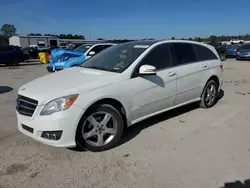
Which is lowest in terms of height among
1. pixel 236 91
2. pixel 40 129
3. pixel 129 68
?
pixel 236 91

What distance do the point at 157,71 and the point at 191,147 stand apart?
1.40 meters

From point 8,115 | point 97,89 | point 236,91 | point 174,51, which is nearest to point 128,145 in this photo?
point 97,89

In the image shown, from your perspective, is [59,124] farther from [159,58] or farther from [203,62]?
[203,62]

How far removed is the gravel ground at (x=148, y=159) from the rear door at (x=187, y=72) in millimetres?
563

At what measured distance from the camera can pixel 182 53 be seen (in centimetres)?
484

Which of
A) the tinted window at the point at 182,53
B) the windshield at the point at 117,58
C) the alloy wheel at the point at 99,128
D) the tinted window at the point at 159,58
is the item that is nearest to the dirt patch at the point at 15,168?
the alloy wheel at the point at 99,128

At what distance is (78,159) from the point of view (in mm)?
3342

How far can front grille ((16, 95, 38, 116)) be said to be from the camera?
324cm

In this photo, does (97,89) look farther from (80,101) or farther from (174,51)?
(174,51)

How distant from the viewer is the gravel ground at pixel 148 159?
112 inches

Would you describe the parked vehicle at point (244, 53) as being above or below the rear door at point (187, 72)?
below

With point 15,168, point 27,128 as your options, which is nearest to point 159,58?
point 27,128

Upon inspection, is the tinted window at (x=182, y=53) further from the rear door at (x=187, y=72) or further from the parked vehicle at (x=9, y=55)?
the parked vehicle at (x=9, y=55)

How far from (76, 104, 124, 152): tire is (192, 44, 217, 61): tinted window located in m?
2.58
